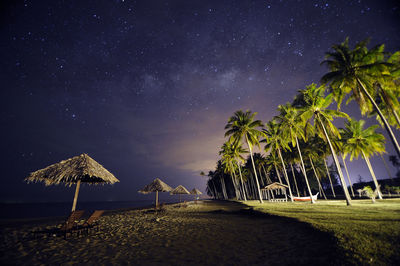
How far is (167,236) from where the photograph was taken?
719cm

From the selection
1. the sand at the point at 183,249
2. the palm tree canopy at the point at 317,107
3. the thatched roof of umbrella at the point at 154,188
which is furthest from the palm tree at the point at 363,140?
the thatched roof of umbrella at the point at 154,188

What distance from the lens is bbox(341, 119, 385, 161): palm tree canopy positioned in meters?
22.8

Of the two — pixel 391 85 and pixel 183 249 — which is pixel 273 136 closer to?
pixel 391 85

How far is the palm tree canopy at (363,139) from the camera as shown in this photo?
→ 22.8 meters

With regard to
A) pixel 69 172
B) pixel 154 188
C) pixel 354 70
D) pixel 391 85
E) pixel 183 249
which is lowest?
pixel 183 249

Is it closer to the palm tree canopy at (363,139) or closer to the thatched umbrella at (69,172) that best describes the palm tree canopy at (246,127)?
the palm tree canopy at (363,139)

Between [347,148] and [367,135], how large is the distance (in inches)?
122

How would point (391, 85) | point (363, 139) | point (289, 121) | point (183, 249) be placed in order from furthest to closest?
point (363, 139)
point (289, 121)
point (391, 85)
point (183, 249)

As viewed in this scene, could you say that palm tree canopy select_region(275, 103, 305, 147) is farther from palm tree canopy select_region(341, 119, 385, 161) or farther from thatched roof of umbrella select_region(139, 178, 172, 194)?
thatched roof of umbrella select_region(139, 178, 172, 194)

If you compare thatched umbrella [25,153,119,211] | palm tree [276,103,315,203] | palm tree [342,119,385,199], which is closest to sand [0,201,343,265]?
thatched umbrella [25,153,119,211]

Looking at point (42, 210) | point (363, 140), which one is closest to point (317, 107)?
point (363, 140)

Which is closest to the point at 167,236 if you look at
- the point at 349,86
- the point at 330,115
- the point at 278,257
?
the point at 278,257

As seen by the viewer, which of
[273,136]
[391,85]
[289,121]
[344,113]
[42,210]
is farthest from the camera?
[42,210]

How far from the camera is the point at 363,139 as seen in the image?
23203mm
